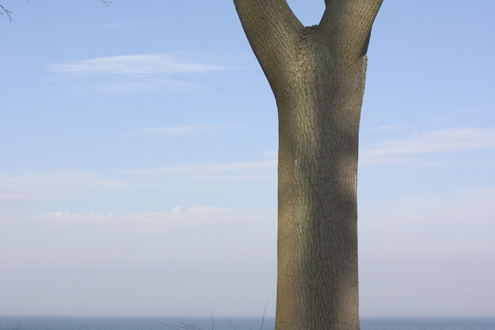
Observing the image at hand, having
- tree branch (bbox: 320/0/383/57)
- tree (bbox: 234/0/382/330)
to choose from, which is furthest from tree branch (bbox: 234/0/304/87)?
tree branch (bbox: 320/0/383/57)

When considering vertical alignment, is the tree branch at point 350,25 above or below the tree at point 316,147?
above

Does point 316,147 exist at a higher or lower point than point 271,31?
lower

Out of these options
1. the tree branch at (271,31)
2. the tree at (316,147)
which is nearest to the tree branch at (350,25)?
the tree at (316,147)

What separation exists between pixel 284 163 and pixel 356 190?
590 mm

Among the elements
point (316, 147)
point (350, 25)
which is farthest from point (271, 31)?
point (316, 147)

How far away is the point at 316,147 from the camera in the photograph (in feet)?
15.8

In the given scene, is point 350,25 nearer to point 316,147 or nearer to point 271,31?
point 271,31

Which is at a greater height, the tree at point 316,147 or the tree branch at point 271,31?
the tree branch at point 271,31

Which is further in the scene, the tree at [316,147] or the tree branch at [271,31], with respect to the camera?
the tree branch at [271,31]

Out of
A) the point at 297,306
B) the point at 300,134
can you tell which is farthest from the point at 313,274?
the point at 300,134

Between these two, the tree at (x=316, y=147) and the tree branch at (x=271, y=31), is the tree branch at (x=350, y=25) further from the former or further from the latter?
the tree branch at (x=271, y=31)

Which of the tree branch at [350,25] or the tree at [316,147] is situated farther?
the tree branch at [350,25]

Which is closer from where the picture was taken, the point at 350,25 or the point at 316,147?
the point at 316,147

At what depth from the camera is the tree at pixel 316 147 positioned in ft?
15.4
